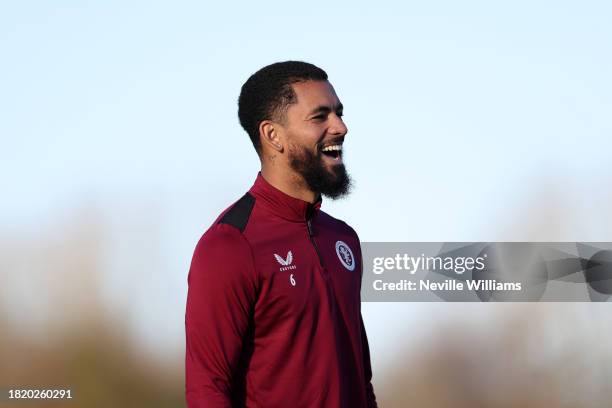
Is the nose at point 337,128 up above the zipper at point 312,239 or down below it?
above

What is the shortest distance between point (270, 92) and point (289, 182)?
290mm

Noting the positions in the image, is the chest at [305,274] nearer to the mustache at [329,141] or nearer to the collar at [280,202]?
the collar at [280,202]

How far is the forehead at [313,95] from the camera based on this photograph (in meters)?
2.63

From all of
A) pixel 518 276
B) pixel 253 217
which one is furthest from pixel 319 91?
pixel 518 276

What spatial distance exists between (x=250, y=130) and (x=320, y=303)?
2.00ft

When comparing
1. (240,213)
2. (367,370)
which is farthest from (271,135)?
(367,370)

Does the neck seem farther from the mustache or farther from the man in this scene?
the mustache

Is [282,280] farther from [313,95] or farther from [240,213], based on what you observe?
[313,95]

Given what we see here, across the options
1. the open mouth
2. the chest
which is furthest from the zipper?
the open mouth

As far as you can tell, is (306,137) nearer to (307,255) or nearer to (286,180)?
(286,180)

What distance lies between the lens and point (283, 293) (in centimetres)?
246

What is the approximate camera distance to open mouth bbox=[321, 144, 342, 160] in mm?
2629

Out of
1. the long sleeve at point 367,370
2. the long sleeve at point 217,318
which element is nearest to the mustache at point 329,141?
the long sleeve at point 217,318

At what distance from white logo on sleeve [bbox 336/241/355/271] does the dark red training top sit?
0.38 feet
